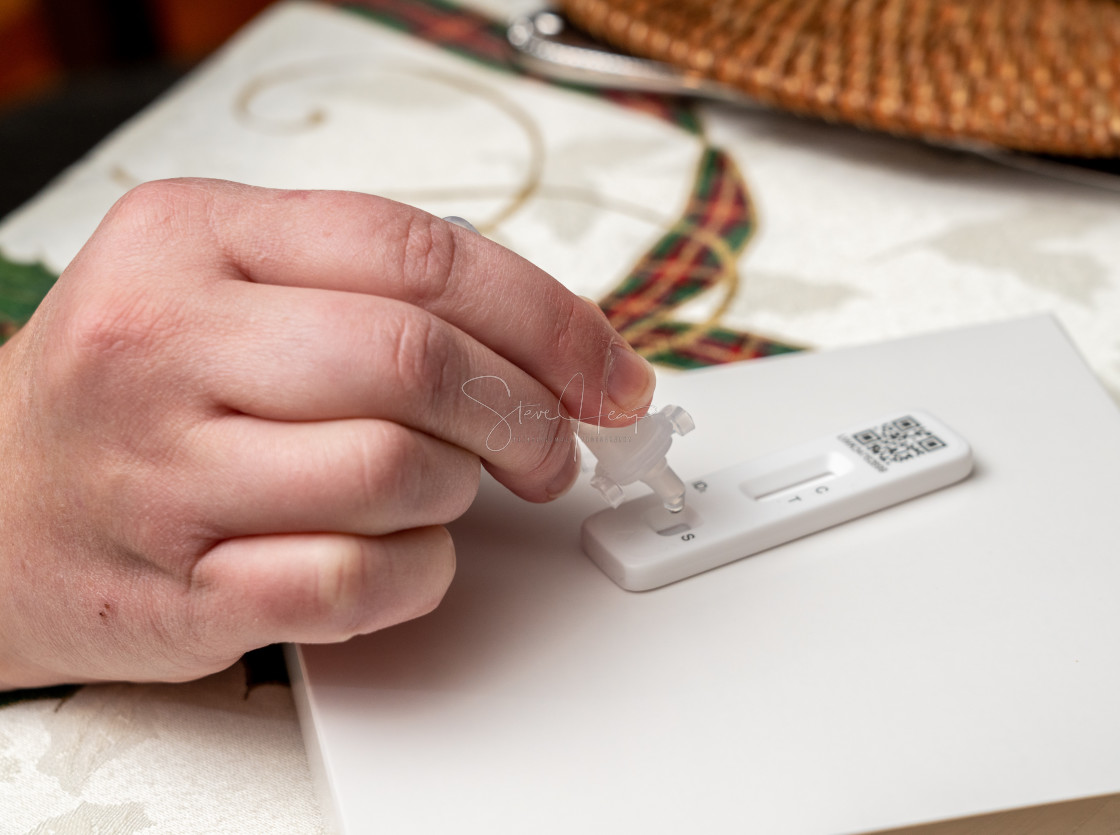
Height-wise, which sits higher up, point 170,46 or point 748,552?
point 748,552

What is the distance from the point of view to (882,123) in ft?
1.89

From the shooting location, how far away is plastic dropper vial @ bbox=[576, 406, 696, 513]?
1.13 feet

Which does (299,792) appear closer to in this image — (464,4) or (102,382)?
(102,382)

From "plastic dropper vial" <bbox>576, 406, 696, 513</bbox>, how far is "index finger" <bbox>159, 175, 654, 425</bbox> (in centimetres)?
3

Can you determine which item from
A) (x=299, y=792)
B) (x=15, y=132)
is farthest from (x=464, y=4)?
(x=299, y=792)

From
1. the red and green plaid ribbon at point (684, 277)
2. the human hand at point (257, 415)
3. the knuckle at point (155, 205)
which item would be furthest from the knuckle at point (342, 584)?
the red and green plaid ribbon at point (684, 277)

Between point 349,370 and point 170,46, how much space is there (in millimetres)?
1520

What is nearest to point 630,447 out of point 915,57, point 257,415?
point 257,415

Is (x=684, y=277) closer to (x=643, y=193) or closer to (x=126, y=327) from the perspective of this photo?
(x=643, y=193)

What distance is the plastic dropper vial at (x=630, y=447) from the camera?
34 cm

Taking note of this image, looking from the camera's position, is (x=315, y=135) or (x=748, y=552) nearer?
(x=748, y=552)

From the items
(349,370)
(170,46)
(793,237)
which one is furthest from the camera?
(170,46)

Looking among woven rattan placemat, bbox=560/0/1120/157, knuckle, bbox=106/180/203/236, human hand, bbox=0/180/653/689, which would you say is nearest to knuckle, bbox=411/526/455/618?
human hand, bbox=0/180/653/689

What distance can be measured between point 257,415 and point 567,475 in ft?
0.34
